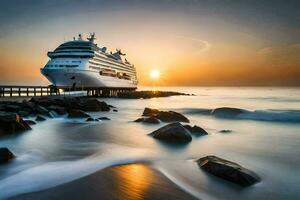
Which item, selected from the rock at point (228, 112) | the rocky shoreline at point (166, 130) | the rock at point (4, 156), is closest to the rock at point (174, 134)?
the rocky shoreline at point (166, 130)

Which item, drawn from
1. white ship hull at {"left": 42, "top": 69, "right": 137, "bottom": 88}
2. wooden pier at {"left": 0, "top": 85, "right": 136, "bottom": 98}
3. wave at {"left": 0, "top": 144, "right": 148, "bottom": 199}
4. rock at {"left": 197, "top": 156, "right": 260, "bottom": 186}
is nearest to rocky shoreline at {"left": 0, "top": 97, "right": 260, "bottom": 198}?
rock at {"left": 197, "top": 156, "right": 260, "bottom": 186}

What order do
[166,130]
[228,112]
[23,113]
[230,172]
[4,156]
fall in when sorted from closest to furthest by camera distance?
[230,172]
[4,156]
[166,130]
[23,113]
[228,112]

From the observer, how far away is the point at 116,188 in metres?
6.12

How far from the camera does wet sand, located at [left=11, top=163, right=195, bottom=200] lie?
18.6ft

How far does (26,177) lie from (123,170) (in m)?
2.33

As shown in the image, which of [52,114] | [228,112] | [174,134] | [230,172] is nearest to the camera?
[230,172]

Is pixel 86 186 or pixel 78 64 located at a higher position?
pixel 78 64

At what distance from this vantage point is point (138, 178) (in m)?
7.00

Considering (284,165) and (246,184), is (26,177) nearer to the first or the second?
(246,184)

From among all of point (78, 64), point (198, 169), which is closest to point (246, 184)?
point (198, 169)

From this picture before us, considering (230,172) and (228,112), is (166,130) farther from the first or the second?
(228,112)

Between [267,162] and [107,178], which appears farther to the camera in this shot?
[267,162]

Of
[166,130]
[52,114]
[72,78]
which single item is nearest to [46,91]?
[72,78]

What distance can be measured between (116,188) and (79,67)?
58.4m
